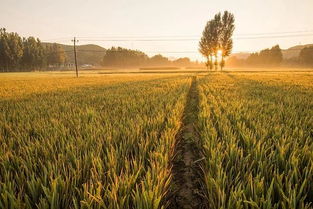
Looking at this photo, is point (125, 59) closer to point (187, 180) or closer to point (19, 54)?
point (19, 54)

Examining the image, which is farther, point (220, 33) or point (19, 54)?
point (19, 54)

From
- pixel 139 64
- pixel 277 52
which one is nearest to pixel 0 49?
pixel 139 64

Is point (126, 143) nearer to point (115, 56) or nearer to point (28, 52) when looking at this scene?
point (28, 52)

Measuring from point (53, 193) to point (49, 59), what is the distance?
399ft

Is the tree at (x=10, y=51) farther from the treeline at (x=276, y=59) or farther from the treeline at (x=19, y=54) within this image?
the treeline at (x=276, y=59)

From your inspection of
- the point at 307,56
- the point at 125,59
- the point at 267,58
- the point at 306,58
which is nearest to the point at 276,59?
the point at 267,58

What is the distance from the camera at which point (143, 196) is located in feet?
4.39

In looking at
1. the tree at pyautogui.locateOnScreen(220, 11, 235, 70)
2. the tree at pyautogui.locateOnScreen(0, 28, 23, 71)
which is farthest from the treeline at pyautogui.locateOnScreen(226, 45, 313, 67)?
the tree at pyautogui.locateOnScreen(0, 28, 23, 71)

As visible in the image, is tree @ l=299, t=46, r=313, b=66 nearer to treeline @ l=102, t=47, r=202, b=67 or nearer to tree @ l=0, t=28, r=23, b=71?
treeline @ l=102, t=47, r=202, b=67

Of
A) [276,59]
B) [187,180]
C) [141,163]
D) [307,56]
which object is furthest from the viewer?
[276,59]

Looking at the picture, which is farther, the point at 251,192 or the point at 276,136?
the point at 276,136

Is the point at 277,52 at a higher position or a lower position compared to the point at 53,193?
higher

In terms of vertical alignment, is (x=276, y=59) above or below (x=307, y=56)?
above

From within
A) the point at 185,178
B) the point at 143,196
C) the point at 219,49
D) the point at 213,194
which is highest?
the point at 219,49
